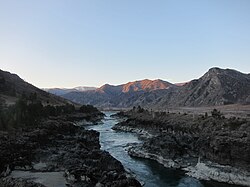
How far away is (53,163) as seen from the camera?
46938mm

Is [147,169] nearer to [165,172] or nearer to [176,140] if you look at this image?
[165,172]

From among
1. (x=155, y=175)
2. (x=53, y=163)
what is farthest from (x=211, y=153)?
(x=53, y=163)

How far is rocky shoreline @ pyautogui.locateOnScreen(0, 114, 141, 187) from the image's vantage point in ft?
122

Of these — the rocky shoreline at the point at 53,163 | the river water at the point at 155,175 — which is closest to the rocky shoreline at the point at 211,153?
the river water at the point at 155,175

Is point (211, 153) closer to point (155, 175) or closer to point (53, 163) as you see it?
point (155, 175)

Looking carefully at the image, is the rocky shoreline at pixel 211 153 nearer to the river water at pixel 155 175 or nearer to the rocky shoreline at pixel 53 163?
the river water at pixel 155 175

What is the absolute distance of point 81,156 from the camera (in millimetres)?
49656

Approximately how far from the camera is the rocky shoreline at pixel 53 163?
122 feet

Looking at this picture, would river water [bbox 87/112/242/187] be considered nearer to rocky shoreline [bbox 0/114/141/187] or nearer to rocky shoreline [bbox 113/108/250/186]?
rocky shoreline [bbox 113/108/250/186]

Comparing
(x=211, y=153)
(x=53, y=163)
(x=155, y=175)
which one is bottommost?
(x=155, y=175)

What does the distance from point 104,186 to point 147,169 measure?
16862 mm

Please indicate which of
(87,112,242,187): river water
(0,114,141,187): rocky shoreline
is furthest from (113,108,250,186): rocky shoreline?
(0,114,141,187): rocky shoreline

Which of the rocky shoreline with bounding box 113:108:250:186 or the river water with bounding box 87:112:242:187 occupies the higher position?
the rocky shoreline with bounding box 113:108:250:186

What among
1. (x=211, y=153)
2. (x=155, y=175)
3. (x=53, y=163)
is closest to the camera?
(x=53, y=163)
